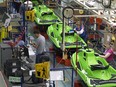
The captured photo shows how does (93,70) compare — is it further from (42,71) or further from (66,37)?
(66,37)

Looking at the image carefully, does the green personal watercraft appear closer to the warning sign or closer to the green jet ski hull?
the green jet ski hull

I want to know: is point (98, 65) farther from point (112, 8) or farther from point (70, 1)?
point (70, 1)

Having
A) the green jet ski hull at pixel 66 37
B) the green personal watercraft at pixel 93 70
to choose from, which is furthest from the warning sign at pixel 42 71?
the green jet ski hull at pixel 66 37

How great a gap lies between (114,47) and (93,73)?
9.65 feet

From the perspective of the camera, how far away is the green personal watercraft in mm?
10578

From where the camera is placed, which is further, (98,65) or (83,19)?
(83,19)

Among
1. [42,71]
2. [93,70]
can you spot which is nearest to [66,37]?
[93,70]

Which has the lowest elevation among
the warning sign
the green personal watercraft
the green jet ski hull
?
the green personal watercraft

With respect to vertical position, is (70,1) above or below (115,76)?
above

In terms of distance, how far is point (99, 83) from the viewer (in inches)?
414

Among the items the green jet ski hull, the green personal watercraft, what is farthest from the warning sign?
the green jet ski hull

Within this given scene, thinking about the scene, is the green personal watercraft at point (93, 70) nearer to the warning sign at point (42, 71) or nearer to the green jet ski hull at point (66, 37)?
the green jet ski hull at point (66, 37)

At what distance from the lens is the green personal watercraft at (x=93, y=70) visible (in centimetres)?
1058

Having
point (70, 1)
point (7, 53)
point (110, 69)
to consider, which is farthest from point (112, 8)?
point (7, 53)
